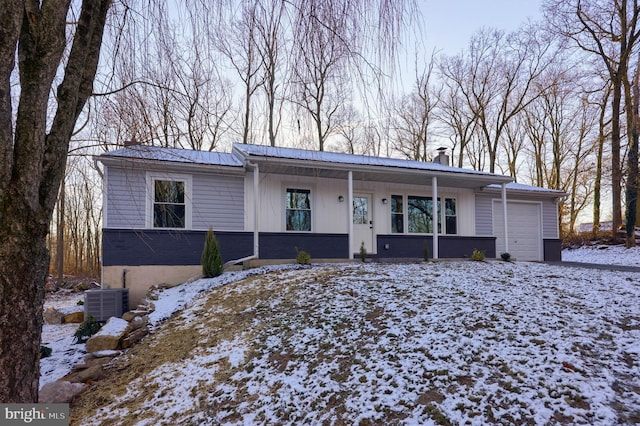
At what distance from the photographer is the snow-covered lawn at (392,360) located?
2736 mm

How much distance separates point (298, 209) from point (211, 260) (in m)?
2.92

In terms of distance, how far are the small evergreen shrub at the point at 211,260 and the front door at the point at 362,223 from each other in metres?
3.96

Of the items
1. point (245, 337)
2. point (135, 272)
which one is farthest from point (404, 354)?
point (135, 272)

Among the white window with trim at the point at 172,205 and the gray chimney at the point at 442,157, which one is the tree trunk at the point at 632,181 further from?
the white window with trim at the point at 172,205

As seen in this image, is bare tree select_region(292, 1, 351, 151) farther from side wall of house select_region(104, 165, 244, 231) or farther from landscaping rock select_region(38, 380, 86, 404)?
side wall of house select_region(104, 165, 244, 231)

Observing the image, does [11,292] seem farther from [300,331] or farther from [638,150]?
[638,150]

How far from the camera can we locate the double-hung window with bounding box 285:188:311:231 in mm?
9836

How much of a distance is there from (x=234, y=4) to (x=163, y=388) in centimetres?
353

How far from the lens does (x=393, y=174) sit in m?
9.77

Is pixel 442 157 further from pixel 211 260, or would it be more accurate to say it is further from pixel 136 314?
pixel 136 314

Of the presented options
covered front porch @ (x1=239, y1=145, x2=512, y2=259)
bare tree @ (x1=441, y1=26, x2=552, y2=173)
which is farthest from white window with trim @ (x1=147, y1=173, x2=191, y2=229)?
bare tree @ (x1=441, y1=26, x2=552, y2=173)

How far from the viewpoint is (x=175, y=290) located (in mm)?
7559

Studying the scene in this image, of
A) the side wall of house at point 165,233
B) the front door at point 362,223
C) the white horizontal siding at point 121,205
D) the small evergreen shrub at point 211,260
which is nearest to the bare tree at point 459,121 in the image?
the front door at point 362,223

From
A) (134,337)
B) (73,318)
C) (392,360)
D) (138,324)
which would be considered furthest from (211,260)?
(392,360)
